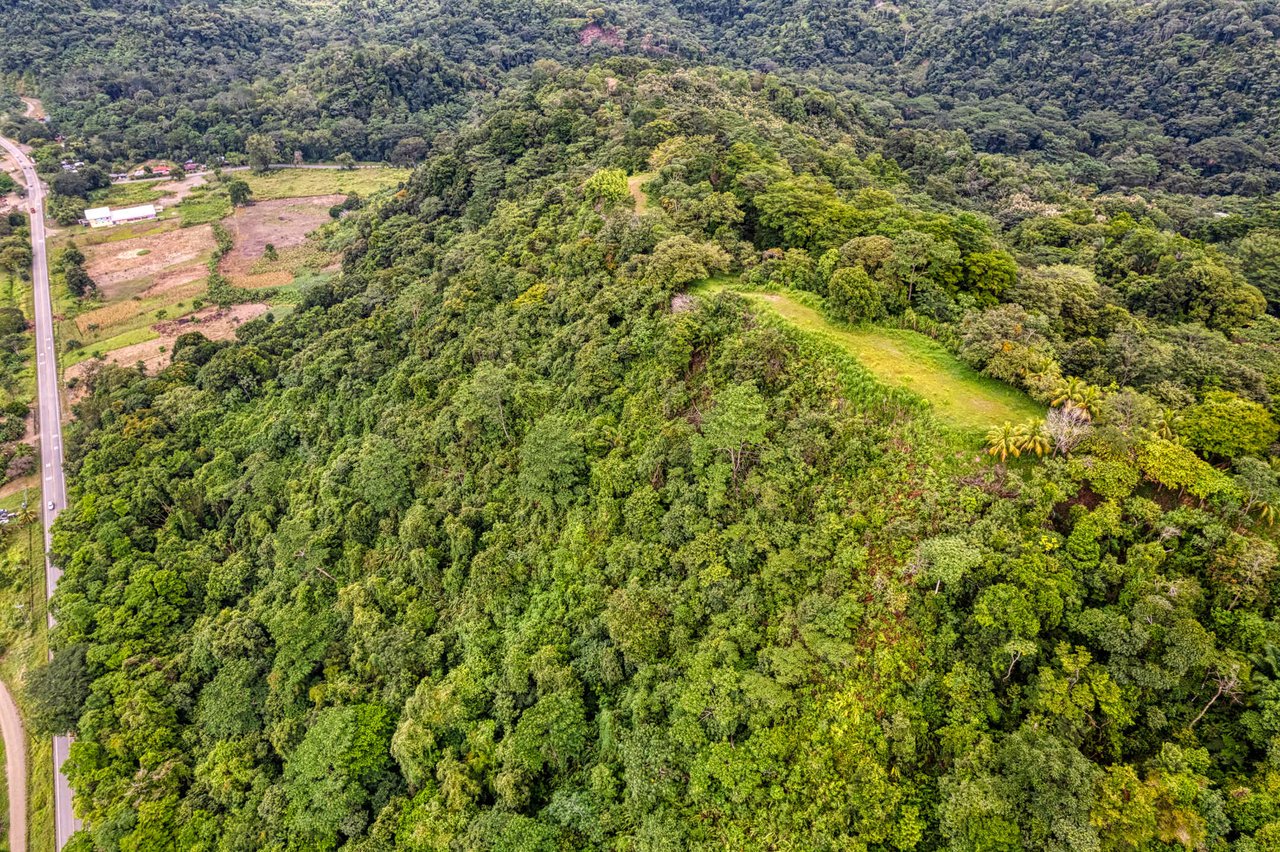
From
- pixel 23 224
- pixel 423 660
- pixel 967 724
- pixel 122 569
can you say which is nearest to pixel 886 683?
pixel 967 724

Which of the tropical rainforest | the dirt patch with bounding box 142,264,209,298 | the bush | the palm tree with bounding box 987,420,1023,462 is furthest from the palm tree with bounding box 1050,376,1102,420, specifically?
the dirt patch with bounding box 142,264,209,298

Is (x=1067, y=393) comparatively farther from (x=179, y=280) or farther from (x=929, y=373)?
(x=179, y=280)

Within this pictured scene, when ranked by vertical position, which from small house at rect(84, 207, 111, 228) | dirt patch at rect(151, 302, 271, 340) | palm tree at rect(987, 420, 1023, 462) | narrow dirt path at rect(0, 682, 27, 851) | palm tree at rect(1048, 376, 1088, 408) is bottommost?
narrow dirt path at rect(0, 682, 27, 851)

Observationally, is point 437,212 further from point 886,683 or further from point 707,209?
point 886,683

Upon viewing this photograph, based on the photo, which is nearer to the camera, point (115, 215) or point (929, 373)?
point (929, 373)

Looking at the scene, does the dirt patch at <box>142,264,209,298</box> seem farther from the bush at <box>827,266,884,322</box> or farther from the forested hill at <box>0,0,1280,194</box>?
the bush at <box>827,266,884,322</box>

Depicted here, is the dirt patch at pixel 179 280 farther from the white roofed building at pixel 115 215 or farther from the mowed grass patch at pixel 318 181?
the mowed grass patch at pixel 318 181

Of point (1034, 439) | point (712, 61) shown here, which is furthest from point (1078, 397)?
point (712, 61)
